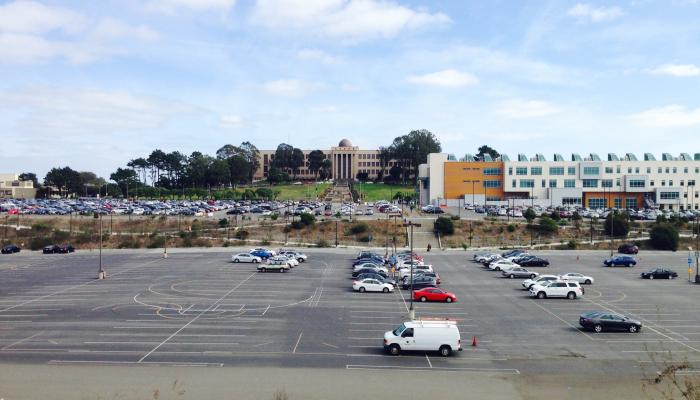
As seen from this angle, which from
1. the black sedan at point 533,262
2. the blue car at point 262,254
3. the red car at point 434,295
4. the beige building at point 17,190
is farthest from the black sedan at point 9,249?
the beige building at point 17,190

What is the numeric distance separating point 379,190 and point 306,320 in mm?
136326

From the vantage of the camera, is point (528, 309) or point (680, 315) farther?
point (528, 309)

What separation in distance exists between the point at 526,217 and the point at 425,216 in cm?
1784

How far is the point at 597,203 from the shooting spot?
124312mm

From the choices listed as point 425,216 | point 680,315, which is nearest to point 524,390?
point 680,315

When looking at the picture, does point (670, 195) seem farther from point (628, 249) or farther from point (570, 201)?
point (628, 249)

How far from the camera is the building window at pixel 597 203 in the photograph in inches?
4884

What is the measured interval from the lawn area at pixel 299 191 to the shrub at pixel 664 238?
304 feet

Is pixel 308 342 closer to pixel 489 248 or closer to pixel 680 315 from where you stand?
pixel 680 315

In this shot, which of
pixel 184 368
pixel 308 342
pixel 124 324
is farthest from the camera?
pixel 124 324

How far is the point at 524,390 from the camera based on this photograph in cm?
2122

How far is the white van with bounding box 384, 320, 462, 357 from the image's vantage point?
25.5 m

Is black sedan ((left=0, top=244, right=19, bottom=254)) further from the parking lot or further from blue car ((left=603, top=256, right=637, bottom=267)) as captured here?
blue car ((left=603, top=256, right=637, bottom=267))

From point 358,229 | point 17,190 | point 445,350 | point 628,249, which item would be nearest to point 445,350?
point 445,350
